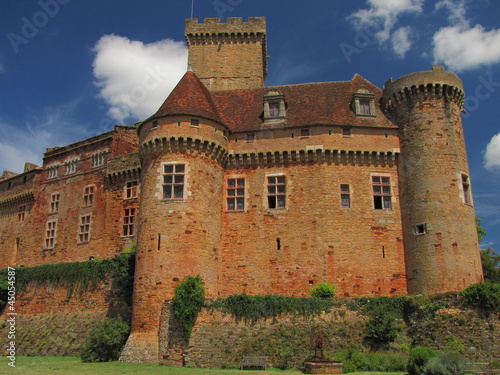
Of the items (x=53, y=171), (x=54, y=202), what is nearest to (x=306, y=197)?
(x=54, y=202)

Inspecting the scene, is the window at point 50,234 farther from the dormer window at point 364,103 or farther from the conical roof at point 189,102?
the dormer window at point 364,103

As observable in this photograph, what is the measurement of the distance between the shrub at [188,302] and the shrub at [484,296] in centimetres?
1171

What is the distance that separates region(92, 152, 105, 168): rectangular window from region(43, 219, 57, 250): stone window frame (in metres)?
5.27

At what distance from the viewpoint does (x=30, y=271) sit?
109 feet

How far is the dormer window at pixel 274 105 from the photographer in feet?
97.4

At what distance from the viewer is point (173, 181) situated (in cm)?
2611

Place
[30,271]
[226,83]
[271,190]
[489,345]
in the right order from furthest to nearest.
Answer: [226,83]
[30,271]
[271,190]
[489,345]

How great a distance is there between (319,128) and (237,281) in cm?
968

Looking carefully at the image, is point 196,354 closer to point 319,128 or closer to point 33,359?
point 33,359

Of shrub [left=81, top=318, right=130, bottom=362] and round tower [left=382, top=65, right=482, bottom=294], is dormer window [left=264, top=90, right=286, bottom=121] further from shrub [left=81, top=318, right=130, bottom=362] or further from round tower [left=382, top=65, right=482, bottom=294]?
shrub [left=81, top=318, right=130, bottom=362]

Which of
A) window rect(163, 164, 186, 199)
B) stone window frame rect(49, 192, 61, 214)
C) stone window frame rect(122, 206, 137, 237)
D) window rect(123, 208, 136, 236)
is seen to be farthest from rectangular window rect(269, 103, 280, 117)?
stone window frame rect(49, 192, 61, 214)

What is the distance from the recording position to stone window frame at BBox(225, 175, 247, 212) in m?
28.1

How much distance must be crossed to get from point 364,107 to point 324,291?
37.1 feet

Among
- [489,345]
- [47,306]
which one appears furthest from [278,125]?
[47,306]
